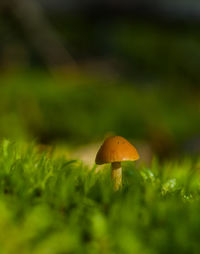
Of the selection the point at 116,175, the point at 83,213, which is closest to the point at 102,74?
the point at 116,175

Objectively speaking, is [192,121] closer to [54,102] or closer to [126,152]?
[54,102]

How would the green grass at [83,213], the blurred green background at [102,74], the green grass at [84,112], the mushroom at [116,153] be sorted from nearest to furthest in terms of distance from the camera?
the green grass at [83,213] < the mushroom at [116,153] < the green grass at [84,112] < the blurred green background at [102,74]

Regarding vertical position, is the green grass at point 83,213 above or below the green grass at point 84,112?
below

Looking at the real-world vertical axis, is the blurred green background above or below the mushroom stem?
above

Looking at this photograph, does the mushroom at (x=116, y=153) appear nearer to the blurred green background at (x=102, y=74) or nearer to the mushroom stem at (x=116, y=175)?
the mushroom stem at (x=116, y=175)

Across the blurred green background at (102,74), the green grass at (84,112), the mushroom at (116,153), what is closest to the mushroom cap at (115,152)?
the mushroom at (116,153)

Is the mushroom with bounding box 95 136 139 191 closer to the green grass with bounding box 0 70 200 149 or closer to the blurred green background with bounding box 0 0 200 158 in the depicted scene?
the blurred green background with bounding box 0 0 200 158

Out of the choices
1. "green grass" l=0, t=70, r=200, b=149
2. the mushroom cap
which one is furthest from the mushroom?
"green grass" l=0, t=70, r=200, b=149
